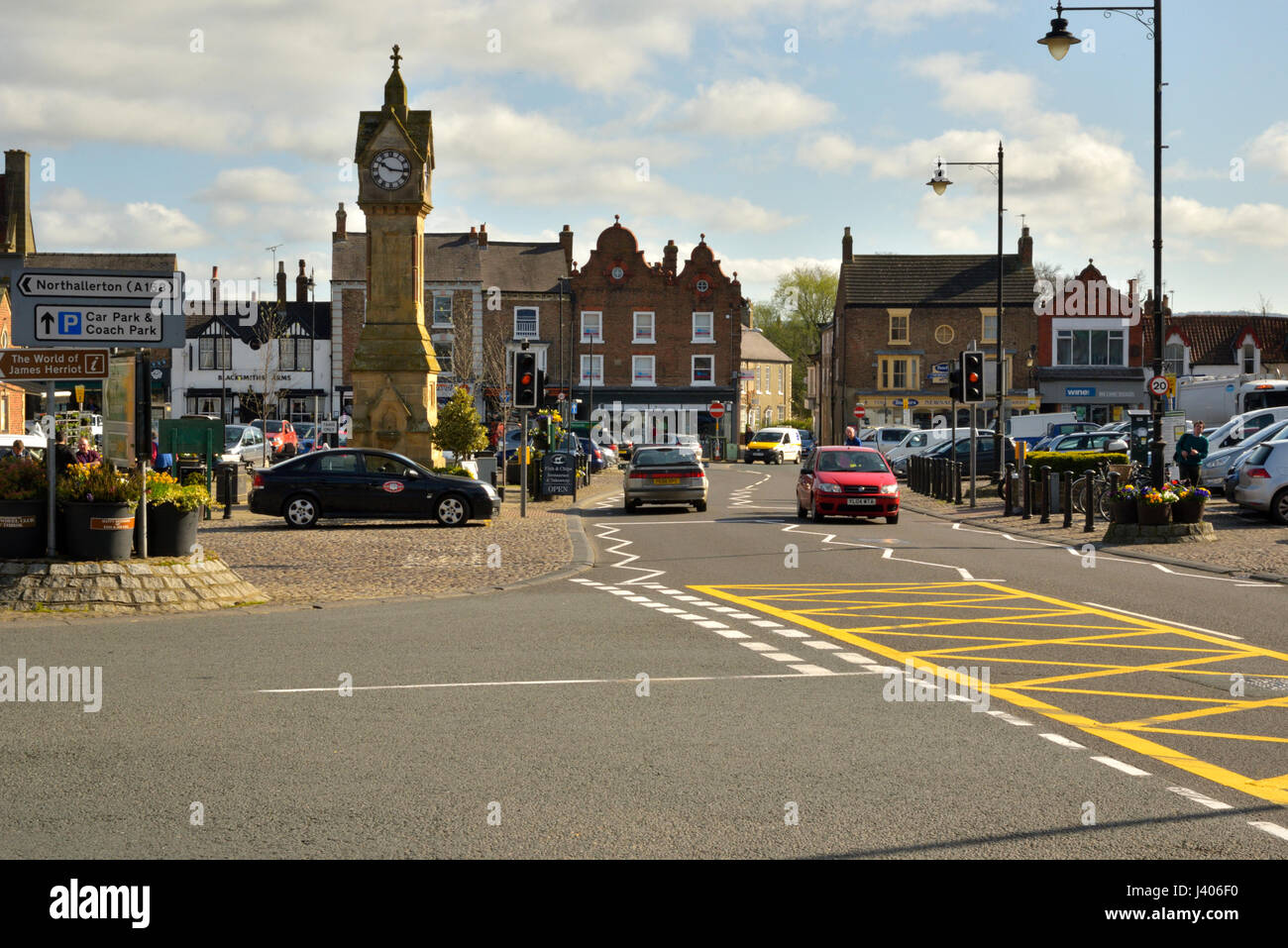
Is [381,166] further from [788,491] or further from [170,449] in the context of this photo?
[788,491]

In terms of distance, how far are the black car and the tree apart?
26.5ft

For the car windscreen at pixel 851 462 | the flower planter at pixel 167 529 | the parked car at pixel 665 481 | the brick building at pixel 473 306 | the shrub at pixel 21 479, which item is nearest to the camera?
the shrub at pixel 21 479

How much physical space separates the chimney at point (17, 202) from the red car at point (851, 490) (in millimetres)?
63448

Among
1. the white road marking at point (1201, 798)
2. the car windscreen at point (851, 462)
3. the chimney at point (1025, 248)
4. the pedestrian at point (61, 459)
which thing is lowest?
the white road marking at point (1201, 798)

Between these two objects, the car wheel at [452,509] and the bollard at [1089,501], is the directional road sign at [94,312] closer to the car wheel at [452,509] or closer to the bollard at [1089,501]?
the car wheel at [452,509]

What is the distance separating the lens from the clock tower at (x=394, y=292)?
34.2 m

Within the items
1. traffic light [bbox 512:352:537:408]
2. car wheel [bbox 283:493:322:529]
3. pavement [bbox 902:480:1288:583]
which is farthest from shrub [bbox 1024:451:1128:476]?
car wheel [bbox 283:493:322:529]

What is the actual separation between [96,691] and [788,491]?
35.2 m

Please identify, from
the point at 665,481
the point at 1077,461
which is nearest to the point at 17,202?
the point at 665,481

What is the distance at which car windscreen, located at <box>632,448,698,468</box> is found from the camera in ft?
106

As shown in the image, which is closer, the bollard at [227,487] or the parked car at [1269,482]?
the parked car at [1269,482]

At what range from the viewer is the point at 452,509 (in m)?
26.6

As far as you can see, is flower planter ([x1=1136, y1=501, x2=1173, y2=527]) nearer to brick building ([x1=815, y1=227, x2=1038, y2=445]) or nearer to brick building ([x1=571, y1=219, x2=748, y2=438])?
brick building ([x1=815, y1=227, x2=1038, y2=445])

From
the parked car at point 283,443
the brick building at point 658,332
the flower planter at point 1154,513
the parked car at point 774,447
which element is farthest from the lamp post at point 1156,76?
the brick building at point 658,332
